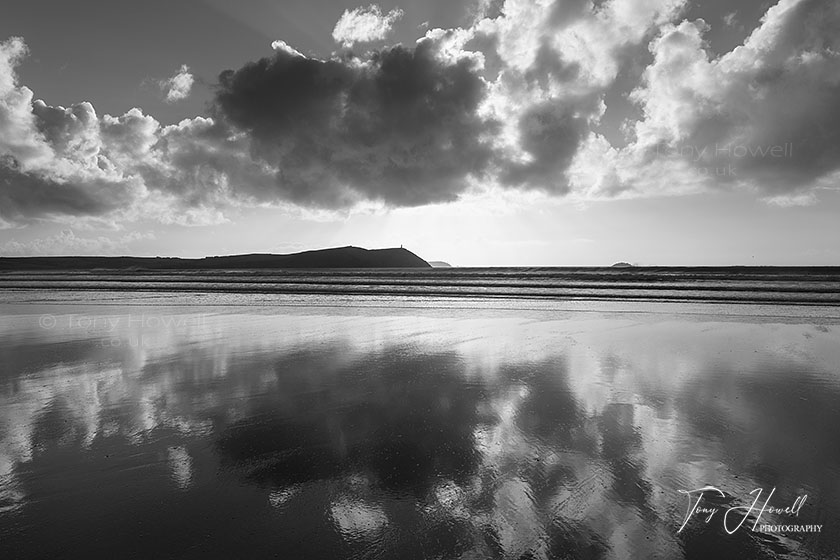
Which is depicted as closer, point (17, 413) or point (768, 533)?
point (768, 533)

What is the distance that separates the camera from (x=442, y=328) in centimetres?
1532

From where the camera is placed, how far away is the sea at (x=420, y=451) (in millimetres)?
3533

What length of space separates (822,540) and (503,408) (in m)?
3.77

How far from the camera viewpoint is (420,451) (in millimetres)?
5160

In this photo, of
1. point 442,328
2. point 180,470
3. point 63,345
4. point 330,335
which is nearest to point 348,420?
point 180,470

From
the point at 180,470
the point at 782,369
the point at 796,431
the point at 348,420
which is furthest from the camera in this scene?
the point at 782,369

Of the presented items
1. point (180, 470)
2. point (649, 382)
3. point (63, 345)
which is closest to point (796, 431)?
point (649, 382)

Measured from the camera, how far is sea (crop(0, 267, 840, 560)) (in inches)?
139

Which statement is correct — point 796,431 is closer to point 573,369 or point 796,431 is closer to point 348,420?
point 573,369

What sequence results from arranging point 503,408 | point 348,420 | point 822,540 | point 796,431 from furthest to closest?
1. point 503,408
2. point 348,420
3. point 796,431
4. point 822,540

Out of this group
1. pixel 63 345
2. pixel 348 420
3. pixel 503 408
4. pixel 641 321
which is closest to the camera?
pixel 348 420

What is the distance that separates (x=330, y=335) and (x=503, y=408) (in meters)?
8.15

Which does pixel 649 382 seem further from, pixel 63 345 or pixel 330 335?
pixel 63 345

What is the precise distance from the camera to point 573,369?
9.22m
